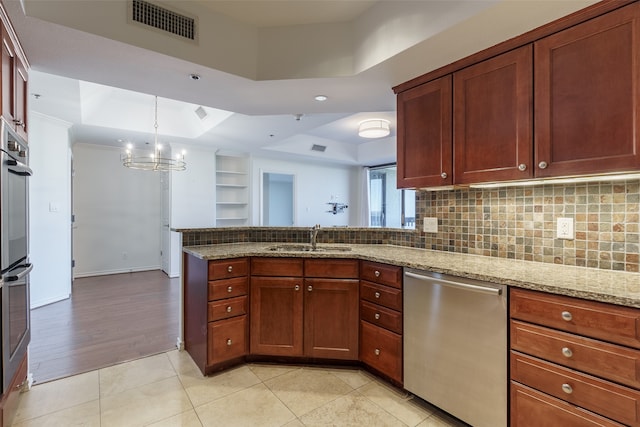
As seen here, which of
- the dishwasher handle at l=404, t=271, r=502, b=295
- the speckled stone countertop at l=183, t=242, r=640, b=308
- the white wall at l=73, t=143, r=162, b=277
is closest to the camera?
the speckled stone countertop at l=183, t=242, r=640, b=308

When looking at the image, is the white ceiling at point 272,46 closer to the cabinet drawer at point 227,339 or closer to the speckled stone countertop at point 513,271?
the speckled stone countertop at point 513,271

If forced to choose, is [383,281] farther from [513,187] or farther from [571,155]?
[571,155]

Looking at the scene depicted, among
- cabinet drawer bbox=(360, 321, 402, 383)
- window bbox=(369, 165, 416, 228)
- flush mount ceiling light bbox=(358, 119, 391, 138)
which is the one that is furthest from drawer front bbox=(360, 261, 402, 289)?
window bbox=(369, 165, 416, 228)

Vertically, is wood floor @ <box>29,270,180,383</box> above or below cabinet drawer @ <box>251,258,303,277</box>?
below

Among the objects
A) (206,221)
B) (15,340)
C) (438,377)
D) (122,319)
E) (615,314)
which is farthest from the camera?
(206,221)

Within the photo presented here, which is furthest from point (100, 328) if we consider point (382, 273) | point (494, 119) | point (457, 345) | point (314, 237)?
point (494, 119)

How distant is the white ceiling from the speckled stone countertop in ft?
4.16

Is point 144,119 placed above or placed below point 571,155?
above

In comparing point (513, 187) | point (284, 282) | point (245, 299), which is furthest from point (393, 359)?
point (513, 187)

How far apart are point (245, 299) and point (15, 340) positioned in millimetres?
1277

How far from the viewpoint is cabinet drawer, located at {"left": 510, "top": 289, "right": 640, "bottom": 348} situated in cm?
116

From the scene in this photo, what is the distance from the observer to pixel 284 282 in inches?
91.6

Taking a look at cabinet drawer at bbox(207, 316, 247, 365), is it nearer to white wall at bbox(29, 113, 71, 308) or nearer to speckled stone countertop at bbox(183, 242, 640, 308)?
speckled stone countertop at bbox(183, 242, 640, 308)

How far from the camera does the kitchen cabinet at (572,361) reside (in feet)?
3.82
